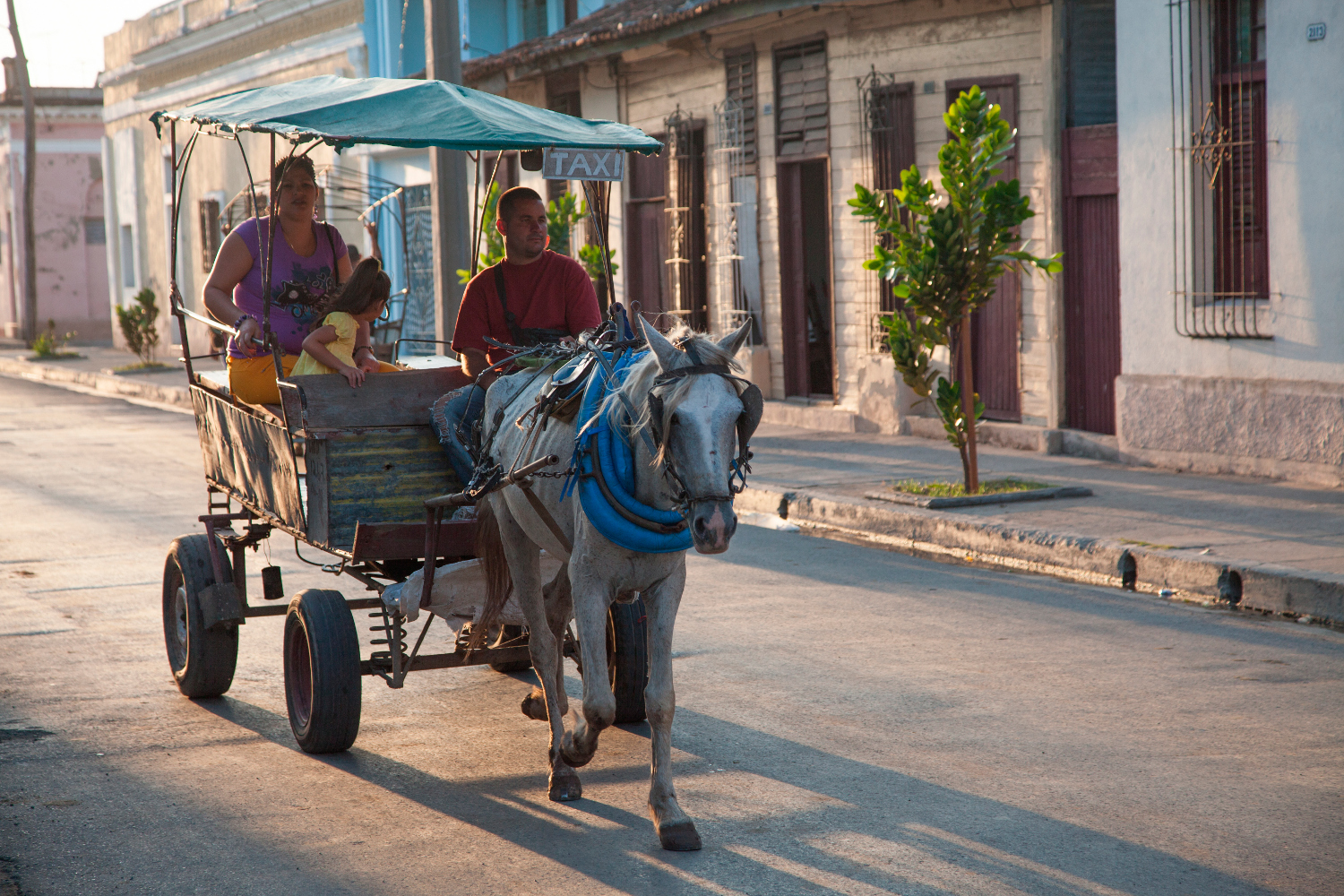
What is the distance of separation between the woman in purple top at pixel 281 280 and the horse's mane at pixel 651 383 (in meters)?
2.26

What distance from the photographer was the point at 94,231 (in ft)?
137

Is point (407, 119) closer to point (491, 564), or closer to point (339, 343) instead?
point (339, 343)

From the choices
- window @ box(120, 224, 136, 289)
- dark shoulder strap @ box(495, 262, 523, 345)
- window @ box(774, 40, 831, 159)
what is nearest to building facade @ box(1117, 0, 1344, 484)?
window @ box(774, 40, 831, 159)

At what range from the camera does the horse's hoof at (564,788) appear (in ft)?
16.4

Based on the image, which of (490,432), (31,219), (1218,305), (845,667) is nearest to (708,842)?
(490,432)

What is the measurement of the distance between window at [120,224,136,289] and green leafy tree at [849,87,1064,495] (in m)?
28.5

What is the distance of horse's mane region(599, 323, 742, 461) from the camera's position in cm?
416

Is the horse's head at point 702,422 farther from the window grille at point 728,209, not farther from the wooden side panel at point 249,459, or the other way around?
the window grille at point 728,209

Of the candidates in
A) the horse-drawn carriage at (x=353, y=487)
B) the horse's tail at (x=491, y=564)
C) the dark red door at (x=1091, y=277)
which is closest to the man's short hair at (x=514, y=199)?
the horse-drawn carriage at (x=353, y=487)

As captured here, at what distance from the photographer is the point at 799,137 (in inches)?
643

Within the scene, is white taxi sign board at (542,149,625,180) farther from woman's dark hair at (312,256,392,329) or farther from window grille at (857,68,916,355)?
→ window grille at (857,68,916,355)

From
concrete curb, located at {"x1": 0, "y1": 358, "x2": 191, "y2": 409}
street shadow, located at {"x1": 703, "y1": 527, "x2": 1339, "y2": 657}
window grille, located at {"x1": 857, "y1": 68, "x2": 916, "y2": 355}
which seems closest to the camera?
street shadow, located at {"x1": 703, "y1": 527, "x2": 1339, "y2": 657}

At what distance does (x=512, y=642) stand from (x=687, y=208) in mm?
12694

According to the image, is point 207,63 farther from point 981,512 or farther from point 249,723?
point 249,723
